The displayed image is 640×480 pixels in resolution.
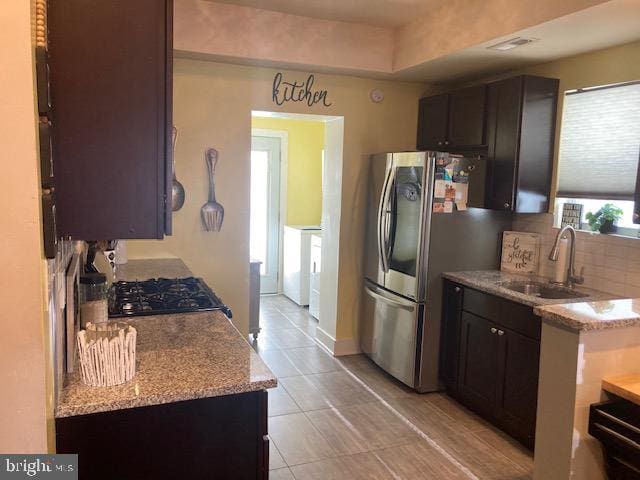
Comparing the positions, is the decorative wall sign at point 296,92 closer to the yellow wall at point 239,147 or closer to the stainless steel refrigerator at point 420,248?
the yellow wall at point 239,147

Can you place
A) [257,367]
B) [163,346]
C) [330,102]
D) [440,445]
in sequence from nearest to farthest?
1. [257,367]
2. [163,346]
3. [440,445]
4. [330,102]

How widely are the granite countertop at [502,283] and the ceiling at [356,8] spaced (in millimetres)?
1806

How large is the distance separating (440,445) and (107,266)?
2.11 m

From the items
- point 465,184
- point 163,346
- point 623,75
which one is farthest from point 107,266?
point 623,75

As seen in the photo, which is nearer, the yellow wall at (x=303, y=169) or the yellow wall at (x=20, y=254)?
the yellow wall at (x=20, y=254)

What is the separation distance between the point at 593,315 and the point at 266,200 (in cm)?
460

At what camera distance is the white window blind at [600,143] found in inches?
115

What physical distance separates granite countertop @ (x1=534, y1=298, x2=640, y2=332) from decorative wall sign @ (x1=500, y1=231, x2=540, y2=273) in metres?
1.41

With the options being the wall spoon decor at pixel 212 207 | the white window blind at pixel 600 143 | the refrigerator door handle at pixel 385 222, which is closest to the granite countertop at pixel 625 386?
the white window blind at pixel 600 143

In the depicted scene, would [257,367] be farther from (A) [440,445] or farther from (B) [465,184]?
(B) [465,184]

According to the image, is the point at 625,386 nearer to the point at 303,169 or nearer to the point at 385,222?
the point at 385,222

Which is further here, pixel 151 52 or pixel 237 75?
pixel 237 75

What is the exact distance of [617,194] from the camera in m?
3.00

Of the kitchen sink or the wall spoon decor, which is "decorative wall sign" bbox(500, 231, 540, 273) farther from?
the wall spoon decor
